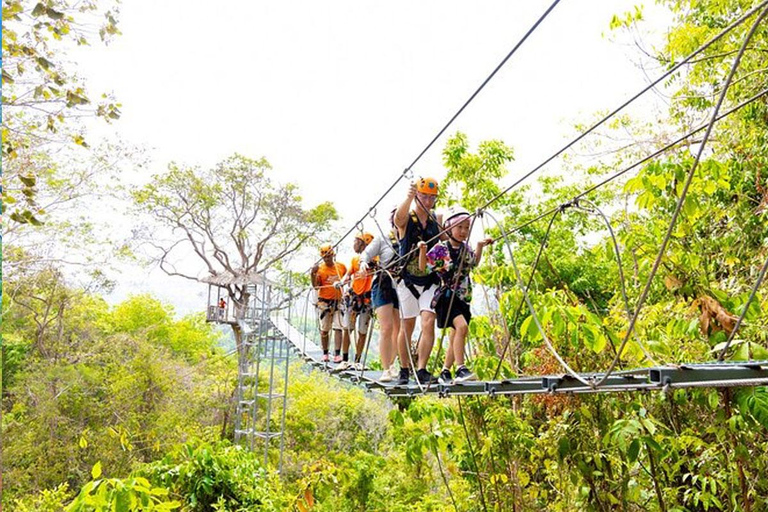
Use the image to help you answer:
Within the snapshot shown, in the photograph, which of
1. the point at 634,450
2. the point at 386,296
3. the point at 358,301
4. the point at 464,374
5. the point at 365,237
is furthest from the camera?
the point at 358,301

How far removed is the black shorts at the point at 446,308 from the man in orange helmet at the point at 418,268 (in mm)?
29

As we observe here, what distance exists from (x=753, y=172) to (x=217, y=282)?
28.4 ft

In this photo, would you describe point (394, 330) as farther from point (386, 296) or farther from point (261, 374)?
point (261, 374)

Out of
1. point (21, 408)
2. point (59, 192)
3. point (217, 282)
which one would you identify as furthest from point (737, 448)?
point (217, 282)

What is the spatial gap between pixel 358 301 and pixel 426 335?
1.15 m

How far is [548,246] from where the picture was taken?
653 centimetres

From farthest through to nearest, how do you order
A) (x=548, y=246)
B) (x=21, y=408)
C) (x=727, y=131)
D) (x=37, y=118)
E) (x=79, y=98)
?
(x=21, y=408)
(x=548, y=246)
(x=37, y=118)
(x=727, y=131)
(x=79, y=98)

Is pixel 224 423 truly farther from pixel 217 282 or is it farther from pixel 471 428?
pixel 471 428

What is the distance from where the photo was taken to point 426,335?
230 cm

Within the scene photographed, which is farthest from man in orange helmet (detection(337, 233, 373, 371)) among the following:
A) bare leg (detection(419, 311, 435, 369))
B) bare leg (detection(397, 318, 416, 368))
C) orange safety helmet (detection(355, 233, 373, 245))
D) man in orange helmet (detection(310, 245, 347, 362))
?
bare leg (detection(419, 311, 435, 369))

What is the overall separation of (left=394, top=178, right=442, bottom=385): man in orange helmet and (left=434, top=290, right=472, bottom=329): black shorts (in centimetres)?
3

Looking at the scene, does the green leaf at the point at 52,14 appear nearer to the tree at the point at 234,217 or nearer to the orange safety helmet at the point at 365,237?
the orange safety helmet at the point at 365,237

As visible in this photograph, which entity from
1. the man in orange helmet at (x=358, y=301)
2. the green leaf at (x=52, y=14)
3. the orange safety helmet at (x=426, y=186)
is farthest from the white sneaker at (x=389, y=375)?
the green leaf at (x=52, y=14)

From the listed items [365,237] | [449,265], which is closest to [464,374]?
[449,265]
